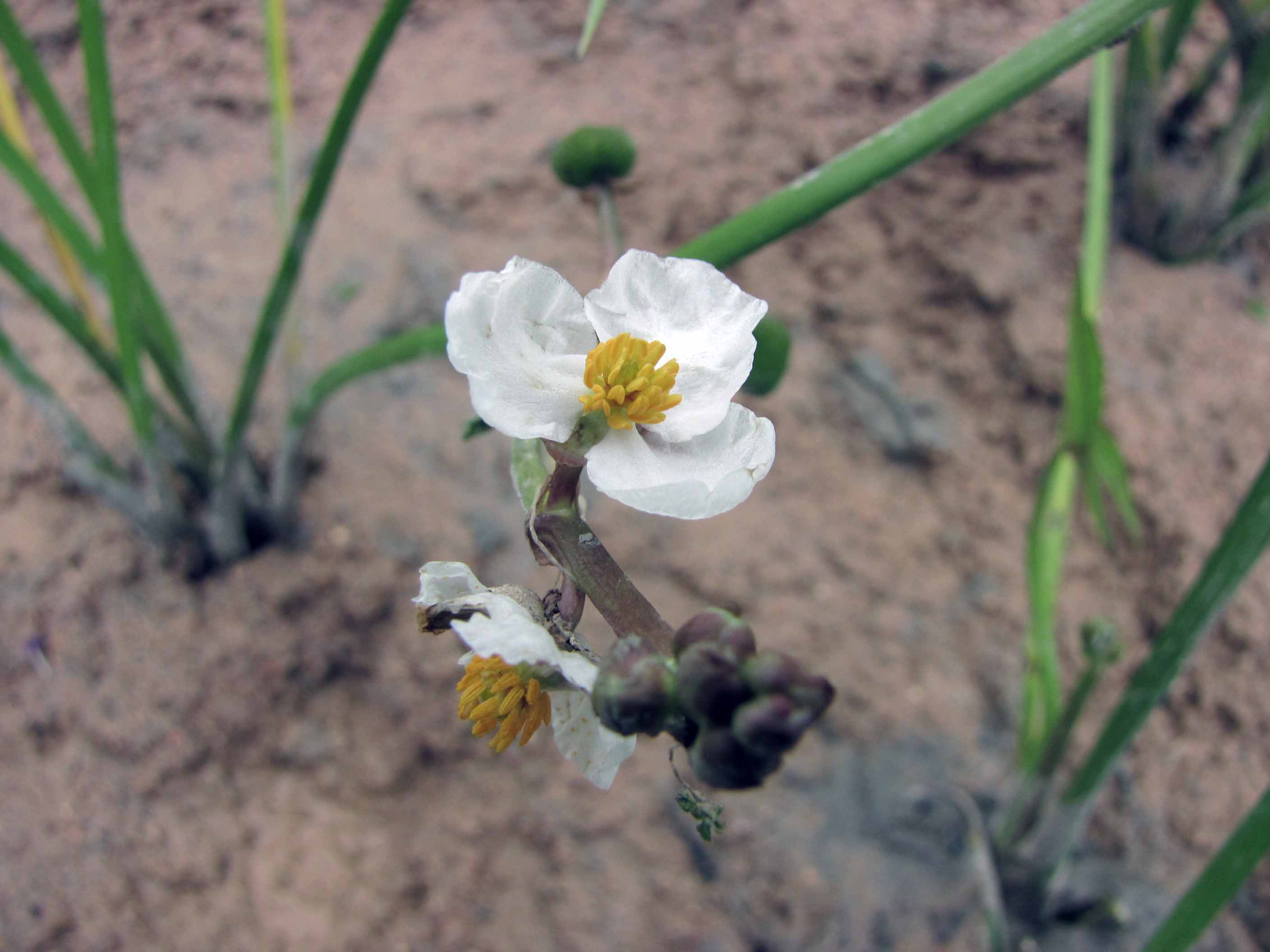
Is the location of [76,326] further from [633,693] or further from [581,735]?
[633,693]

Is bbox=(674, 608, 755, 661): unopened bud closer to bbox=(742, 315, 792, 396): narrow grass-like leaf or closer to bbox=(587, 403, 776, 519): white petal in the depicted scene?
bbox=(587, 403, 776, 519): white petal

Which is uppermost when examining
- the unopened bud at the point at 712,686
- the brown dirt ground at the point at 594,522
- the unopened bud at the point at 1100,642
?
the unopened bud at the point at 712,686

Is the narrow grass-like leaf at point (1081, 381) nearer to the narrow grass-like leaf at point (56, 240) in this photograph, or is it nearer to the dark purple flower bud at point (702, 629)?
the dark purple flower bud at point (702, 629)

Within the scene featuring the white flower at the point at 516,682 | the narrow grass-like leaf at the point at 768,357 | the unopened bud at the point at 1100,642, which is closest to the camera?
the white flower at the point at 516,682

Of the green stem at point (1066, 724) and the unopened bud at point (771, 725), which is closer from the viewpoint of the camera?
the unopened bud at point (771, 725)

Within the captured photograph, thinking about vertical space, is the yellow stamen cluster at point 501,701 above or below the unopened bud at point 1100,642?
above

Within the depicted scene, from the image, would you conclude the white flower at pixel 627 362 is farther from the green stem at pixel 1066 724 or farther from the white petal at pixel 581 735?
the green stem at pixel 1066 724

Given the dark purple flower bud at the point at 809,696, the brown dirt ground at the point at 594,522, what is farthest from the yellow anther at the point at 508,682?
the brown dirt ground at the point at 594,522

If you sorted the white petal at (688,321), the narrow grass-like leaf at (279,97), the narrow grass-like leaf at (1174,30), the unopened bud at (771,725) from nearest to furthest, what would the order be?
the unopened bud at (771,725), the white petal at (688,321), the narrow grass-like leaf at (279,97), the narrow grass-like leaf at (1174,30)
